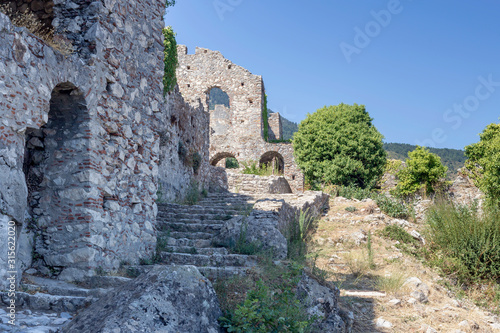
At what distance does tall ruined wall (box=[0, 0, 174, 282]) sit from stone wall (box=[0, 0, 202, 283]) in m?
0.01

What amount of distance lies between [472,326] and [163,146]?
791cm

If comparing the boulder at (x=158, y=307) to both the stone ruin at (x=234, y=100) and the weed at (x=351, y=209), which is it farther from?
the stone ruin at (x=234, y=100)

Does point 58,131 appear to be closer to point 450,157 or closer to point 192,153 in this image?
point 192,153

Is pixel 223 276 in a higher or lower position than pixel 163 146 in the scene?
lower

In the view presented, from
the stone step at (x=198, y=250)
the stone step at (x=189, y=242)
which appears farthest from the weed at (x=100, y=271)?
the stone step at (x=189, y=242)

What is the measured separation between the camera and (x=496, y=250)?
8742mm

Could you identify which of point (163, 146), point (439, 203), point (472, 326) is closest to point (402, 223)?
point (439, 203)

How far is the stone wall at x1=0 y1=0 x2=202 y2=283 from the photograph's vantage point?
4.39 meters

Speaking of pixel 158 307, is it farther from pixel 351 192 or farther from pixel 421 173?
pixel 421 173

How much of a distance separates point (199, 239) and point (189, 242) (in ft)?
1.01

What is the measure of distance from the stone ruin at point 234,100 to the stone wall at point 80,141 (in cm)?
1955

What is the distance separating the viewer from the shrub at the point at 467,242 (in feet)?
28.8

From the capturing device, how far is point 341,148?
22.0 m

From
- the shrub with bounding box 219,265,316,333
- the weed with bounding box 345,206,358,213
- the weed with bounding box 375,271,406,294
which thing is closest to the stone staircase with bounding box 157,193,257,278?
the shrub with bounding box 219,265,316,333
